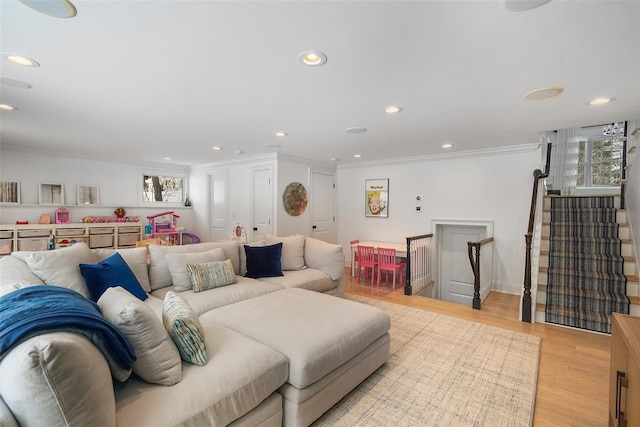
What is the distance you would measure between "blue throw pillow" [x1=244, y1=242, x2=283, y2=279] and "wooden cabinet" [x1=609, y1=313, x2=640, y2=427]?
287 centimetres

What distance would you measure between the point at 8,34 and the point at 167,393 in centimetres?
214

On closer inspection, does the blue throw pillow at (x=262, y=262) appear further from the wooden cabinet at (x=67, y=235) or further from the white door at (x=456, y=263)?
the wooden cabinet at (x=67, y=235)

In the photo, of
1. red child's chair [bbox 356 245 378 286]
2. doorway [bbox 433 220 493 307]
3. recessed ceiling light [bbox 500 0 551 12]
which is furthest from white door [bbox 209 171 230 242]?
recessed ceiling light [bbox 500 0 551 12]

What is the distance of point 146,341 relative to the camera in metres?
1.32

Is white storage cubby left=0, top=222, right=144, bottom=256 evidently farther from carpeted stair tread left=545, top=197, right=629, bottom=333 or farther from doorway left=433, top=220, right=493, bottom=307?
carpeted stair tread left=545, top=197, right=629, bottom=333

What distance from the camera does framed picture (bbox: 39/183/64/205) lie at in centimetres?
524

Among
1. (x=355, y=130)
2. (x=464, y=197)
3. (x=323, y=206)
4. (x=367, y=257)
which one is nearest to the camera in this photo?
(x=355, y=130)

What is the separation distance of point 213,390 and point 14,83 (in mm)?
2856

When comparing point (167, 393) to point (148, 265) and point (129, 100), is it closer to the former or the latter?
point (148, 265)

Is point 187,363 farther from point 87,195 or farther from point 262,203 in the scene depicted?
point 87,195

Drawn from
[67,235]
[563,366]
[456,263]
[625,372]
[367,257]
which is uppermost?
[67,235]

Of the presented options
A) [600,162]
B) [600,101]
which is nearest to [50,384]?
[600,101]

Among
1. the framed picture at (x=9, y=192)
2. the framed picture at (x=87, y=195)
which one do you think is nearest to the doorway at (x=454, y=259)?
the framed picture at (x=87, y=195)

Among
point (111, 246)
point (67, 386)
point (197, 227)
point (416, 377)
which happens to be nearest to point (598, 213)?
point (416, 377)
